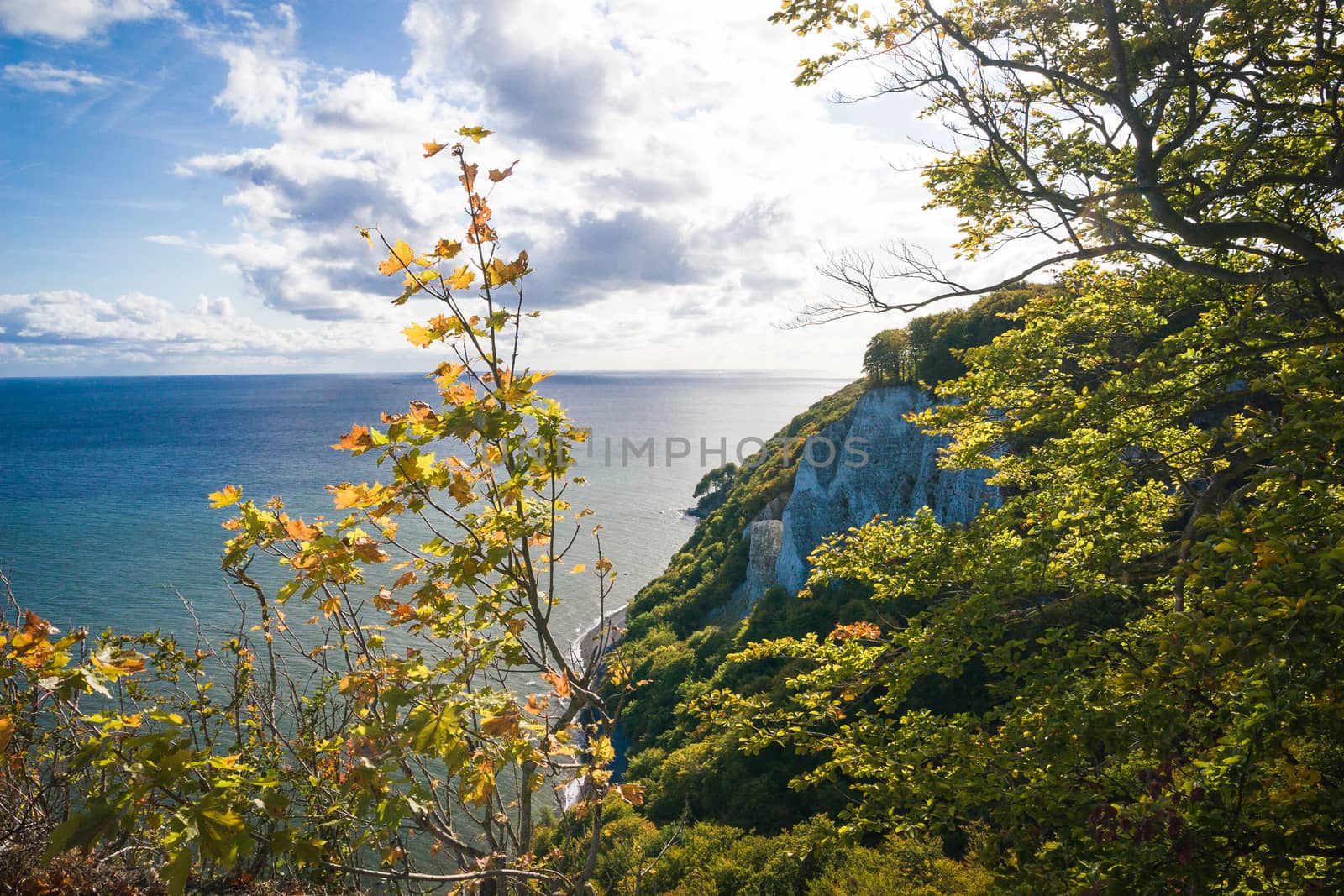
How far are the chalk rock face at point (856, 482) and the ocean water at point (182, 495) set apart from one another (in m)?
13.0

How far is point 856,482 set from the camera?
Result: 29.8 meters

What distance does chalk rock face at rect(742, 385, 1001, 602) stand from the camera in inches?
1072

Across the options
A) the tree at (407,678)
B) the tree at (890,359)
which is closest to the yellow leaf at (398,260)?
the tree at (407,678)

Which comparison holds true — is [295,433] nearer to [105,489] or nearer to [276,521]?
[105,489]

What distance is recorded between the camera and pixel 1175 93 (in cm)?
693

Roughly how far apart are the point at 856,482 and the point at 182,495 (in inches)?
2560

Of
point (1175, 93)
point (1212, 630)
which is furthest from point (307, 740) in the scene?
point (1175, 93)

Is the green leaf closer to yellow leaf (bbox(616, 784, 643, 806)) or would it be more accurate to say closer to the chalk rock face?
yellow leaf (bbox(616, 784, 643, 806))

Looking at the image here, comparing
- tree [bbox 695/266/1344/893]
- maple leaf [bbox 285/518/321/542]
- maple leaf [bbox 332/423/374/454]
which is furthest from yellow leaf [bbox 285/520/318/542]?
tree [bbox 695/266/1344/893]

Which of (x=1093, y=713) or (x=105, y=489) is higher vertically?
(x=1093, y=713)

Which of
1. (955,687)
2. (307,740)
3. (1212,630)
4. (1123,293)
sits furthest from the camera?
(955,687)

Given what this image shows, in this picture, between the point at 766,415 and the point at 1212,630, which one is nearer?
the point at 1212,630

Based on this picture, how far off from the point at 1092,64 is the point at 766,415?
177335mm

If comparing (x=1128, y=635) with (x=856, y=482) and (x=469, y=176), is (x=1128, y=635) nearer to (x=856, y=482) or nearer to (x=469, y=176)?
(x=469, y=176)
